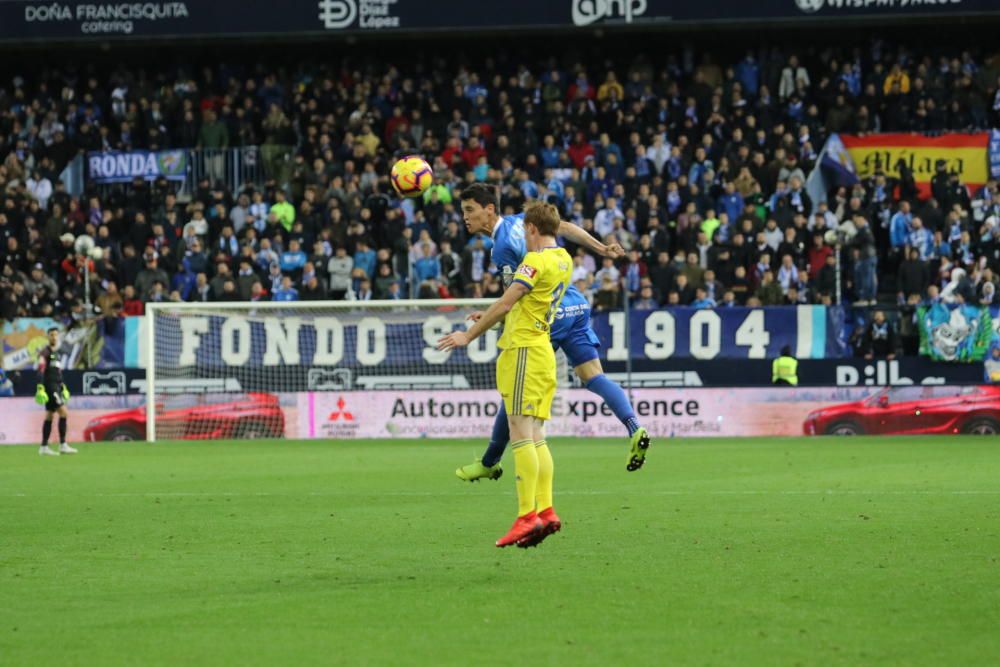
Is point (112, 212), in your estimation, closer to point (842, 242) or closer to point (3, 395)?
point (3, 395)

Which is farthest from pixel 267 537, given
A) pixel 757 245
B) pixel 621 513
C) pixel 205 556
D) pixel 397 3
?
pixel 397 3

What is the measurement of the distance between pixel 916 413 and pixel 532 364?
17.6 metres

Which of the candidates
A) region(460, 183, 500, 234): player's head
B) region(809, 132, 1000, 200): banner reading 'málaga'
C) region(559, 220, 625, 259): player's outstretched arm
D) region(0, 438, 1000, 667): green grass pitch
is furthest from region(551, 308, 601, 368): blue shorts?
region(809, 132, 1000, 200): banner reading 'málaga'

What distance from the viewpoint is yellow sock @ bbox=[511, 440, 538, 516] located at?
9477 mm

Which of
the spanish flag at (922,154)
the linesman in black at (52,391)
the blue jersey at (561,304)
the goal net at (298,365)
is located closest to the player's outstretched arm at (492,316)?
the blue jersey at (561,304)

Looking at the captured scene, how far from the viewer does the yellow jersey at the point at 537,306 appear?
9586 mm

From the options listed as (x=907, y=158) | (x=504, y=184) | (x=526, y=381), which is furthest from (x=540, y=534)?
(x=907, y=158)

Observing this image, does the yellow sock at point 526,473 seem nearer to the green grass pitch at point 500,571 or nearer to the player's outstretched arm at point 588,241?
the green grass pitch at point 500,571

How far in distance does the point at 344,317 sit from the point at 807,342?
8014 millimetres

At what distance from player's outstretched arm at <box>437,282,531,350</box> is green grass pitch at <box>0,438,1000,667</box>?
4.42ft

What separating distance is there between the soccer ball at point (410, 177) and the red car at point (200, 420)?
12355mm

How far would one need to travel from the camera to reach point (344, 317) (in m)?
27.7

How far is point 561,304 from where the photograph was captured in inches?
488

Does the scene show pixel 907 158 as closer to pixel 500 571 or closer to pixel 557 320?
pixel 557 320
